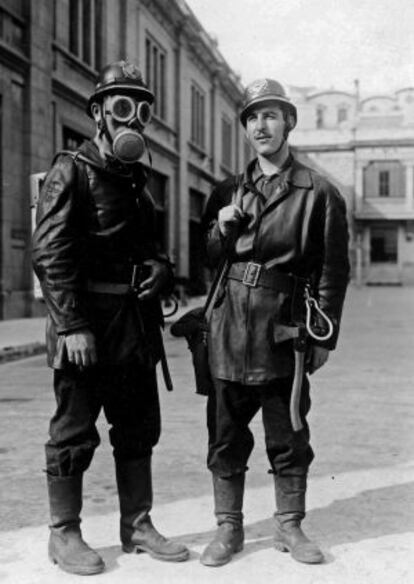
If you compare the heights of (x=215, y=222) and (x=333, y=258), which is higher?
(x=215, y=222)

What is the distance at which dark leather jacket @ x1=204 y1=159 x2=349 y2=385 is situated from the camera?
3.47 metres

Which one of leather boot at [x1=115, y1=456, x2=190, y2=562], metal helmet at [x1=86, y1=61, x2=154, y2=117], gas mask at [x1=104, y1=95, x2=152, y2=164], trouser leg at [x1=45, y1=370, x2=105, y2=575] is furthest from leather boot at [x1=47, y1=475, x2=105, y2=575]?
metal helmet at [x1=86, y1=61, x2=154, y2=117]

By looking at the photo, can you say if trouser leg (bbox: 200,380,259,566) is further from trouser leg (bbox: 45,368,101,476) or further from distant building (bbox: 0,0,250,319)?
distant building (bbox: 0,0,250,319)

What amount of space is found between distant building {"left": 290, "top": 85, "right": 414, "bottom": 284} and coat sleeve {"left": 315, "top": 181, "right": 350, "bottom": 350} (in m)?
47.5

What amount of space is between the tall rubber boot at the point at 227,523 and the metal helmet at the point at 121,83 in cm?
176

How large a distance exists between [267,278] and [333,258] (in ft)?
1.02

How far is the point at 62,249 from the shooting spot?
3227 mm

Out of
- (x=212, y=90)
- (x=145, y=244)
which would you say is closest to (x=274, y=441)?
(x=145, y=244)

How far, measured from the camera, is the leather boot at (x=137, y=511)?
3387 millimetres

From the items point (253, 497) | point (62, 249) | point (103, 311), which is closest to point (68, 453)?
point (103, 311)

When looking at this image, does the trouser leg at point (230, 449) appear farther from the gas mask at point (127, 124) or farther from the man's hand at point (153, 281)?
the gas mask at point (127, 124)

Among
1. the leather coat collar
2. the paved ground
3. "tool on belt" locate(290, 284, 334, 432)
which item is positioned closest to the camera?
the paved ground

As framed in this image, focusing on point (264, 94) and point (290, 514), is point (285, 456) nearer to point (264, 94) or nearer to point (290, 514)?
point (290, 514)

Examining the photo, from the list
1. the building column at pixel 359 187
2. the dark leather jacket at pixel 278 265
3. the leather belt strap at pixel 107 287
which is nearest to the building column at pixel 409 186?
the building column at pixel 359 187
